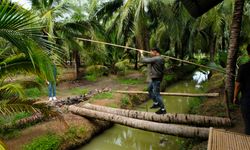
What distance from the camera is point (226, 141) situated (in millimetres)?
3518

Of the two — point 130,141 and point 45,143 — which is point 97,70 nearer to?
point 130,141

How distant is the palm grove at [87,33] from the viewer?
3229mm

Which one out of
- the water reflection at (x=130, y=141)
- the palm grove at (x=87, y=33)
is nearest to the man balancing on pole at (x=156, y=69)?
the water reflection at (x=130, y=141)

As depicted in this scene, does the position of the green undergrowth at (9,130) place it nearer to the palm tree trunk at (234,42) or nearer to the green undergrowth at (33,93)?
→ the green undergrowth at (33,93)

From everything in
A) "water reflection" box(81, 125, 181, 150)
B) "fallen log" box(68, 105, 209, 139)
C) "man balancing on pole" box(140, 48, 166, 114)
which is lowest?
"water reflection" box(81, 125, 181, 150)

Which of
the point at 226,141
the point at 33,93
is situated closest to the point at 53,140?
the point at 226,141

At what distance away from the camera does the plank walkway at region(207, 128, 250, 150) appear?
3316mm

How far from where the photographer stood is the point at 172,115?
6539 millimetres

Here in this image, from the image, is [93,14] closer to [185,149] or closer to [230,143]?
[185,149]

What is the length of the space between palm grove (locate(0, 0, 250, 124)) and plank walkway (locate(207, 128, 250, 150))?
7.64ft

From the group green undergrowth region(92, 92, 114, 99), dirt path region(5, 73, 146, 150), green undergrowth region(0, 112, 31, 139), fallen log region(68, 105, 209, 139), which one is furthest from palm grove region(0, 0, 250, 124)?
green undergrowth region(92, 92, 114, 99)

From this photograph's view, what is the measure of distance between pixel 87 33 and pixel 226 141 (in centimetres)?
997

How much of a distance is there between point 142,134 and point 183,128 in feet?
7.70

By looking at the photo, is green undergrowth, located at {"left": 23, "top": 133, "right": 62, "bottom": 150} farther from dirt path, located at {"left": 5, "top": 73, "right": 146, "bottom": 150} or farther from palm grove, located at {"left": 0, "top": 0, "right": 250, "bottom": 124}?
palm grove, located at {"left": 0, "top": 0, "right": 250, "bottom": 124}
